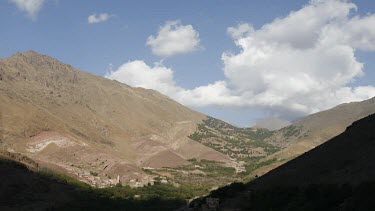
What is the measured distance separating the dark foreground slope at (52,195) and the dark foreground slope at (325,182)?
38.1 meters

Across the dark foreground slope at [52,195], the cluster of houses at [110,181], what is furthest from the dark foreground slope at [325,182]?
the cluster of houses at [110,181]

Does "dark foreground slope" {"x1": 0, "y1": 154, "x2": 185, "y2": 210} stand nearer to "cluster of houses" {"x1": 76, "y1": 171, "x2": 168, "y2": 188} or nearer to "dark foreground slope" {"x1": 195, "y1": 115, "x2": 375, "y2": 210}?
"cluster of houses" {"x1": 76, "y1": 171, "x2": 168, "y2": 188}

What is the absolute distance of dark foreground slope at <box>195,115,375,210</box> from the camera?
4082 centimetres

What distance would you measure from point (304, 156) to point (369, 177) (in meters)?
30.7

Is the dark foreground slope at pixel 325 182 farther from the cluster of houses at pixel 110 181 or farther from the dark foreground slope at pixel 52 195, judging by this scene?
the cluster of houses at pixel 110 181

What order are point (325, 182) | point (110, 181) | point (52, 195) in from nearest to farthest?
1. point (325, 182)
2. point (52, 195)
3. point (110, 181)

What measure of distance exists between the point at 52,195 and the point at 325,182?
73.5 m

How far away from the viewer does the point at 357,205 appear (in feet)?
114

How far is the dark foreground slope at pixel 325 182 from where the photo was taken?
4082 cm

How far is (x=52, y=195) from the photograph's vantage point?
10519 centimetres

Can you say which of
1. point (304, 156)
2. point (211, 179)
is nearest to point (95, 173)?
point (211, 179)

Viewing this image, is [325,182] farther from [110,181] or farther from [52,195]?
[110,181]

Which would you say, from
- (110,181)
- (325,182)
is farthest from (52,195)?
(325,182)

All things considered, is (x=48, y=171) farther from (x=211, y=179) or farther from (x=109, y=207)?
(x=211, y=179)
